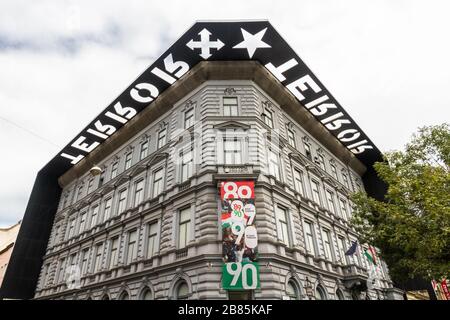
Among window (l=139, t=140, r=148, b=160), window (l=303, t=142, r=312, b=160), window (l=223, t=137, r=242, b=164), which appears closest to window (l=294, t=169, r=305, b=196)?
window (l=303, t=142, r=312, b=160)

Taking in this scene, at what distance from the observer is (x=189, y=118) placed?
20094 millimetres

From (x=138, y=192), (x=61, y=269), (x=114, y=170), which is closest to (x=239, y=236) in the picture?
(x=138, y=192)

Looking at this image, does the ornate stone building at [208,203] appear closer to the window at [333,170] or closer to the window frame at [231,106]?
the window frame at [231,106]

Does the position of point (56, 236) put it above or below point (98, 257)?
above

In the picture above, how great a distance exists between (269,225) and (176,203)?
587 cm

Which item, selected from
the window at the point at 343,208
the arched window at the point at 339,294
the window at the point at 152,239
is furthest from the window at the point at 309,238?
the window at the point at 152,239

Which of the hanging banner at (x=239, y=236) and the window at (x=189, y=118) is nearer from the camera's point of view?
the hanging banner at (x=239, y=236)

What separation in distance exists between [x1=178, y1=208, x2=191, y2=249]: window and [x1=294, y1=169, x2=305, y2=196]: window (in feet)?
26.7

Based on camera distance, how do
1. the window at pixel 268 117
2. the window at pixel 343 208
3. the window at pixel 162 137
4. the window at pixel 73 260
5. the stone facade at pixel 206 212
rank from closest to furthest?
the stone facade at pixel 206 212 < the window at pixel 268 117 < the window at pixel 162 137 < the window at pixel 73 260 < the window at pixel 343 208

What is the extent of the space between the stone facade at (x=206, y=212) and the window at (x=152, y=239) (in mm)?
68

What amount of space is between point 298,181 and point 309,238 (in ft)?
13.7

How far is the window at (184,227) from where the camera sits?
1555cm

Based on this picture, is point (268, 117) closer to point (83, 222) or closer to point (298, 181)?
point (298, 181)

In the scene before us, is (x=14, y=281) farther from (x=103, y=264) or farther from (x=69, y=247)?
(x=103, y=264)
